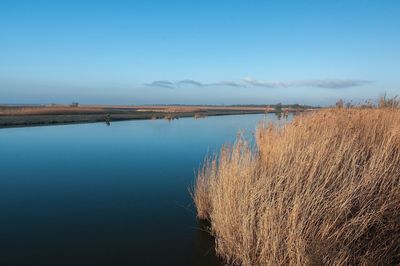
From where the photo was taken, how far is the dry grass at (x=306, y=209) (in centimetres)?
470

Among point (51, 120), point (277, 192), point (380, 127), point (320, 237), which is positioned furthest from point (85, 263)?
point (51, 120)

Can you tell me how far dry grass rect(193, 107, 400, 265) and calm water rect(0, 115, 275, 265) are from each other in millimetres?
1322

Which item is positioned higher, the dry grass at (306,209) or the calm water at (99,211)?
the dry grass at (306,209)

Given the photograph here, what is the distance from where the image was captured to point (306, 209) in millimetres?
4824

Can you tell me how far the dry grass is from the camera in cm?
470

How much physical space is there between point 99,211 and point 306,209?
6.08 m

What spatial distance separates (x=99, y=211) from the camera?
9.15 metres

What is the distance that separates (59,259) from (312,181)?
483cm

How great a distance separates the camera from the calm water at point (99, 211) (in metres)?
6.74

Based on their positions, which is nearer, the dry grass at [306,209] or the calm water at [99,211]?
the dry grass at [306,209]

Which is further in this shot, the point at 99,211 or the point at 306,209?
the point at 99,211

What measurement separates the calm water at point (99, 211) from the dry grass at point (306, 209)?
1322mm

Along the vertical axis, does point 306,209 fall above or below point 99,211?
above

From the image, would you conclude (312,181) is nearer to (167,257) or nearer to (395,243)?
(395,243)
